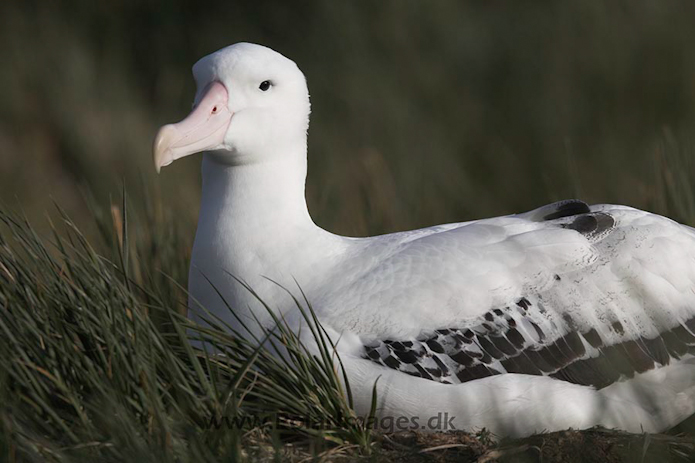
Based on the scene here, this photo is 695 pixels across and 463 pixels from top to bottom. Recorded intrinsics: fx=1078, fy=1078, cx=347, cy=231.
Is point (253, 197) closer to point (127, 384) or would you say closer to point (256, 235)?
point (256, 235)

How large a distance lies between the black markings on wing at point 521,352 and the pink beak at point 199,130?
98 cm

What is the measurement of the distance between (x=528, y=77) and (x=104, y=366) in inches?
293

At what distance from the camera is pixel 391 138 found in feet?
32.7

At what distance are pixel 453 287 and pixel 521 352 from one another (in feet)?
1.14

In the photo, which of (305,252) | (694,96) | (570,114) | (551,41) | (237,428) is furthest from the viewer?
(551,41)

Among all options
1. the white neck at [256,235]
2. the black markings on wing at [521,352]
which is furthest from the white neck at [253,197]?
the black markings on wing at [521,352]

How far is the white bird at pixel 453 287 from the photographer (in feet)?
12.6

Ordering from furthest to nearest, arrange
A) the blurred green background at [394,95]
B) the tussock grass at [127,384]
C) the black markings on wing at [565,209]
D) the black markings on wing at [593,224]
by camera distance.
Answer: the blurred green background at [394,95] < the black markings on wing at [565,209] < the black markings on wing at [593,224] < the tussock grass at [127,384]

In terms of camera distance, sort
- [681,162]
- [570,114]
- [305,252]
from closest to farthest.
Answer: [305,252] < [681,162] < [570,114]

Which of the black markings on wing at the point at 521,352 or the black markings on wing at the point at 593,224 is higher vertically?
the black markings on wing at the point at 593,224

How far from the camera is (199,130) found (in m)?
4.01

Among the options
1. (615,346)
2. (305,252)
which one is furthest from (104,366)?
Answer: (615,346)

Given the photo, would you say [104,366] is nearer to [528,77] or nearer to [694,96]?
[694,96]

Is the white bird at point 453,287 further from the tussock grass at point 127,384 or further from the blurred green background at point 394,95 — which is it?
the blurred green background at point 394,95
